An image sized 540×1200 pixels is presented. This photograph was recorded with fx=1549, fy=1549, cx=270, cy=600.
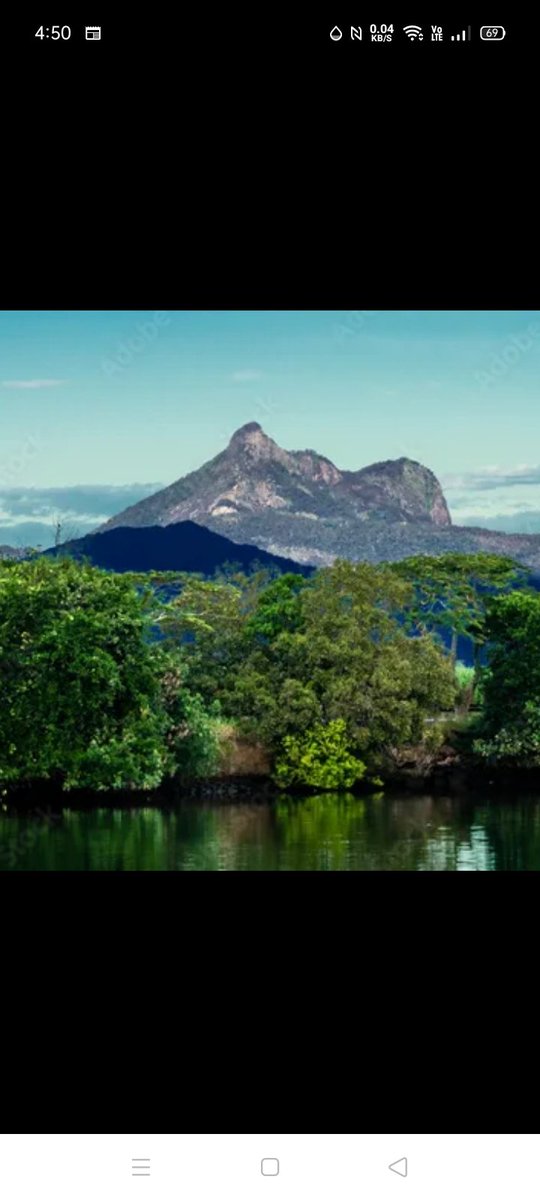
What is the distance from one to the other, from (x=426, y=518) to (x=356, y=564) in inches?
63.6

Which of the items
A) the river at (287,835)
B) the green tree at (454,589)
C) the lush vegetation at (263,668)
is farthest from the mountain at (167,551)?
the river at (287,835)

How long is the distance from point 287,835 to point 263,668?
1802 mm

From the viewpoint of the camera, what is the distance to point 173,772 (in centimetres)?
1195

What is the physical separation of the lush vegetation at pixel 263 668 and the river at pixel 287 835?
290mm

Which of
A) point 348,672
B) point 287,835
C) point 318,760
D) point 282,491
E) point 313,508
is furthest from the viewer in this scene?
point 313,508

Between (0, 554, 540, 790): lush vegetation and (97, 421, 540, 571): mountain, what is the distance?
83 cm

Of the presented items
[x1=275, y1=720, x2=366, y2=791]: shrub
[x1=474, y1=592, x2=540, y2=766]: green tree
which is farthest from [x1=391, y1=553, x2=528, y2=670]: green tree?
[x1=275, y1=720, x2=366, y2=791]: shrub

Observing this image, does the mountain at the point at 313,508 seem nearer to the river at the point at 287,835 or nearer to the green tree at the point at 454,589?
the green tree at the point at 454,589

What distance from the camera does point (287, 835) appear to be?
1140 centimetres

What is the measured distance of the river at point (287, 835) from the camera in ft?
34.7
